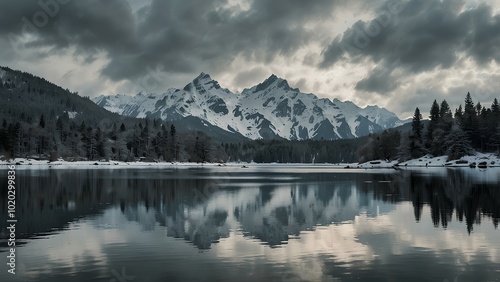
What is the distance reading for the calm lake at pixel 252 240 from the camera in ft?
66.3

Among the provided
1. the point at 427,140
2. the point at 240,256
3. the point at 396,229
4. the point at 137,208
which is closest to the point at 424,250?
the point at 396,229

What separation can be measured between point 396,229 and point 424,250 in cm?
721

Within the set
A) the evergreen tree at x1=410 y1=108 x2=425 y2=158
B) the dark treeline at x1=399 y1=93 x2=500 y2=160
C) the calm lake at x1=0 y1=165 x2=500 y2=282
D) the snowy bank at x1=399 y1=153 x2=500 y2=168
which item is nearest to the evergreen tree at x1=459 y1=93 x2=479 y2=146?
the dark treeline at x1=399 y1=93 x2=500 y2=160

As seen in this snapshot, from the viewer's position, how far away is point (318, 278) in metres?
19.1

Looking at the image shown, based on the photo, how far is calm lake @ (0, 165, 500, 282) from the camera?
20.2 meters

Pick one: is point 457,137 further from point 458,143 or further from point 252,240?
point 252,240

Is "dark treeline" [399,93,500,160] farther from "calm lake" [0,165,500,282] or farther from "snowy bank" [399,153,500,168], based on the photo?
"calm lake" [0,165,500,282]

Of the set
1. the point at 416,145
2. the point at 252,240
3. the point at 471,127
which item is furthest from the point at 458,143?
the point at 252,240

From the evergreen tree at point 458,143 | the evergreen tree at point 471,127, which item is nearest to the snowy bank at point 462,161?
the evergreen tree at point 458,143

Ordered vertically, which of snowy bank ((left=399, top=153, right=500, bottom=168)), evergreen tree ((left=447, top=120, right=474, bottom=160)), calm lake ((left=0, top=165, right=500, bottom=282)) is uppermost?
evergreen tree ((left=447, top=120, right=474, bottom=160))

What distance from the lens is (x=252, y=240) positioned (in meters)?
28.2

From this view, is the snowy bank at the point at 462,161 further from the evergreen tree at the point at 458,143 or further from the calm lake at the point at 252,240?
the calm lake at the point at 252,240

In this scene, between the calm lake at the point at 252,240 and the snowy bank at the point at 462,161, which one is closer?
the calm lake at the point at 252,240

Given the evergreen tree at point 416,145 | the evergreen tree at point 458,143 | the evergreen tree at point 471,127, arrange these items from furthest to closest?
the evergreen tree at point 416,145
the evergreen tree at point 471,127
the evergreen tree at point 458,143
